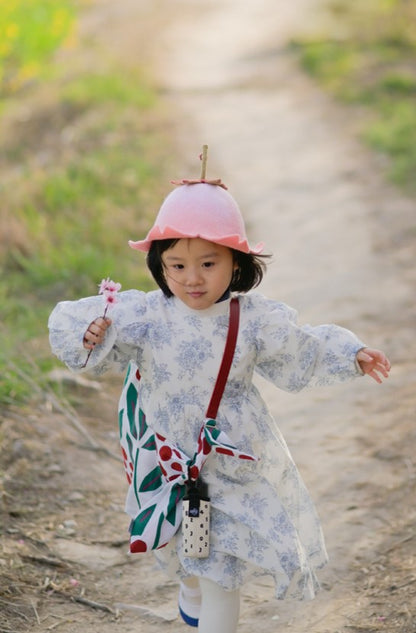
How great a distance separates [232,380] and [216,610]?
543 mm

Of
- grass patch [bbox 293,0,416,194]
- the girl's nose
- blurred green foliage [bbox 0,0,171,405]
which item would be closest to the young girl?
the girl's nose

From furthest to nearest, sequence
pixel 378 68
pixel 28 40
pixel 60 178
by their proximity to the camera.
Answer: pixel 28 40, pixel 378 68, pixel 60 178

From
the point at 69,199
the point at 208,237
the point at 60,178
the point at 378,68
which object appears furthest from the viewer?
the point at 378,68

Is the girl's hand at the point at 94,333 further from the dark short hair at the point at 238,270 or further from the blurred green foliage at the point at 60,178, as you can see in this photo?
the blurred green foliage at the point at 60,178

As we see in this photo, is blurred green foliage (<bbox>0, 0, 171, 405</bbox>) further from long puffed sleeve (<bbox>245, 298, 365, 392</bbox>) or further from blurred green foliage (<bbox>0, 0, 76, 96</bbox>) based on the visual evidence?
long puffed sleeve (<bbox>245, 298, 365, 392</bbox>)

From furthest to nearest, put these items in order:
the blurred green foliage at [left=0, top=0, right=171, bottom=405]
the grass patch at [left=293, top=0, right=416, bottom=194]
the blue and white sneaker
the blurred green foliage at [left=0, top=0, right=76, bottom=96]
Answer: the blurred green foliage at [left=0, top=0, right=76, bottom=96] < the grass patch at [left=293, top=0, right=416, bottom=194] < the blurred green foliage at [left=0, top=0, right=171, bottom=405] < the blue and white sneaker

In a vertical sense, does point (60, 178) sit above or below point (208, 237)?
above

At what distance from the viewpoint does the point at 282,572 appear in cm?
250

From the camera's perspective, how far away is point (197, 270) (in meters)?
2.47

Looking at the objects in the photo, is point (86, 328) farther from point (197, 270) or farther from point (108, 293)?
point (197, 270)

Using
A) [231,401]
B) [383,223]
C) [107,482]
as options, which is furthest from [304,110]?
[231,401]

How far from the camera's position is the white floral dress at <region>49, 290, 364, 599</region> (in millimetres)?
2506

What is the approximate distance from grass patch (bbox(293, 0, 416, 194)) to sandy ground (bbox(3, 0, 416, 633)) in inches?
7.8

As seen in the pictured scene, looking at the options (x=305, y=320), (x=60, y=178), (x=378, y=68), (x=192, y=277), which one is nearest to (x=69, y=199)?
(x=60, y=178)
